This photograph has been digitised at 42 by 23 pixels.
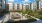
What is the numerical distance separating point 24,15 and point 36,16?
25 centimetres

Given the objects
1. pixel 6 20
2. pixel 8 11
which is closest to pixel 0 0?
pixel 8 11

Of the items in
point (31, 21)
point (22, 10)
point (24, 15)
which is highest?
point (22, 10)

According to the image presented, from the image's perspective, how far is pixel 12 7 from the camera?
1690mm

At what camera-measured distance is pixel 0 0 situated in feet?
5.51

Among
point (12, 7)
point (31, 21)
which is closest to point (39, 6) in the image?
point (31, 21)

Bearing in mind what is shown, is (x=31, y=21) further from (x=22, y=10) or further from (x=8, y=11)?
(x=8, y=11)

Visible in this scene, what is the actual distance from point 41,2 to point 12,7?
2.01 feet

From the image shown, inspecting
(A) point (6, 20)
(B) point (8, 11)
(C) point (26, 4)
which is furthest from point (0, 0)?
(C) point (26, 4)

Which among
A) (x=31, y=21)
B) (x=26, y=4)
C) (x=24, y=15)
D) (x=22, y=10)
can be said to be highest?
(x=26, y=4)

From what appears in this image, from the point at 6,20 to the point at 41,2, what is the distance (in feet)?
2.65

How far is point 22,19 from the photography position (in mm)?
1683

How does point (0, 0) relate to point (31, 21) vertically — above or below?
above

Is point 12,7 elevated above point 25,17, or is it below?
above

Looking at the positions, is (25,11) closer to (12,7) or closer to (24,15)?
(24,15)
